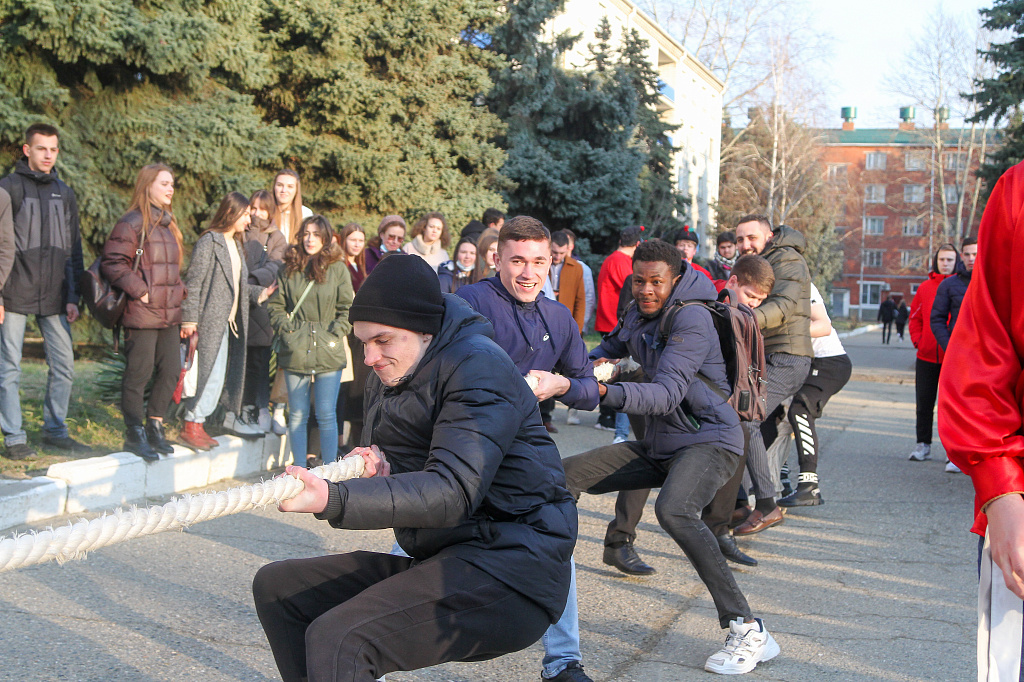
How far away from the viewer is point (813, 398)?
23.4 feet

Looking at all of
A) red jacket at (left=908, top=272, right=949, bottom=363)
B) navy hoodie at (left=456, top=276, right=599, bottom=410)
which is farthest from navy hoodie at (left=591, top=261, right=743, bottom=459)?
red jacket at (left=908, top=272, right=949, bottom=363)

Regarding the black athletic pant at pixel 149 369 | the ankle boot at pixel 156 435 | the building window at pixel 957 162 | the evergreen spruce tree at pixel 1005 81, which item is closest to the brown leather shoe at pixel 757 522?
the ankle boot at pixel 156 435

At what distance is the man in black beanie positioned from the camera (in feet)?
7.79

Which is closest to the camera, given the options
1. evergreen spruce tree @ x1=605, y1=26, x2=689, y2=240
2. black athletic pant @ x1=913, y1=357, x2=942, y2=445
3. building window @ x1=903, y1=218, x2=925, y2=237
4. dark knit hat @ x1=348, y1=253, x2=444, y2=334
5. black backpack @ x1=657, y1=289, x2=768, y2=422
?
dark knit hat @ x1=348, y1=253, x2=444, y2=334

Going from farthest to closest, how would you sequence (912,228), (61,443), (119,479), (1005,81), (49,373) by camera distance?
1. (912,228)
2. (1005,81)
3. (61,443)
4. (49,373)
5. (119,479)

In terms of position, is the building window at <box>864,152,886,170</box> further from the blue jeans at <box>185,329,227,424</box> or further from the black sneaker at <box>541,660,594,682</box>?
the black sneaker at <box>541,660,594,682</box>

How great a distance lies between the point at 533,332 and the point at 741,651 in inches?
66.2

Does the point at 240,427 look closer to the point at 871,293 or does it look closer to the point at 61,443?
the point at 61,443

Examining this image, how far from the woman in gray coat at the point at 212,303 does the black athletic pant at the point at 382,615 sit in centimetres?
454

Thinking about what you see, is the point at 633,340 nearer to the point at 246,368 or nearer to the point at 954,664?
the point at 954,664

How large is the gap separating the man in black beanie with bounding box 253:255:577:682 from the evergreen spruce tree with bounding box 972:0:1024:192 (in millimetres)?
21576

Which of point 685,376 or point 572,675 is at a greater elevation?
point 685,376

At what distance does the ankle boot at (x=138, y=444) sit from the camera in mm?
6363

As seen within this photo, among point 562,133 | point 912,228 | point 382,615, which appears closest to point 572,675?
point 382,615
